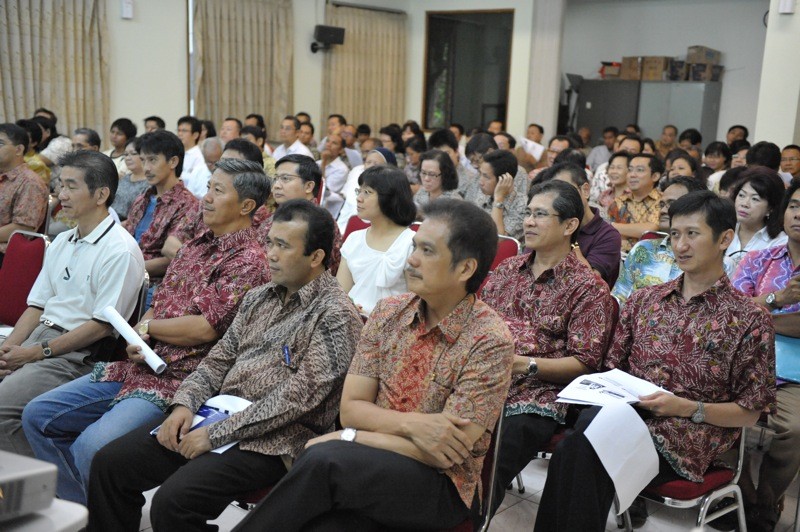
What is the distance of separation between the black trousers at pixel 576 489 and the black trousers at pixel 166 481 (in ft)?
2.57

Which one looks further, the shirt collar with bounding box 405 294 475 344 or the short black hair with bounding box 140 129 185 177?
the short black hair with bounding box 140 129 185 177

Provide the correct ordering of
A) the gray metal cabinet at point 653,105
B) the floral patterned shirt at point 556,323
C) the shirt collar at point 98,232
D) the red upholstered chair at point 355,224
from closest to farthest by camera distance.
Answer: the floral patterned shirt at point 556,323
the shirt collar at point 98,232
the red upholstered chair at point 355,224
the gray metal cabinet at point 653,105

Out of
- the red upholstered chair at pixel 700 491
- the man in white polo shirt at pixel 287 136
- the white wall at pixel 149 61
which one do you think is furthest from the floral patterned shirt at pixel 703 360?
the white wall at pixel 149 61

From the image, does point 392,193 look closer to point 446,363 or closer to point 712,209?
point 712,209

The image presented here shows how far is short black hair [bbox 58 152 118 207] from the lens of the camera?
3.12 m

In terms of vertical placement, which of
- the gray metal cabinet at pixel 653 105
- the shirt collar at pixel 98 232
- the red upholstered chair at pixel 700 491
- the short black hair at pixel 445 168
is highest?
the gray metal cabinet at pixel 653 105

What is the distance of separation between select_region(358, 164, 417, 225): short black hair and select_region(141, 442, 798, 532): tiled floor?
129 cm

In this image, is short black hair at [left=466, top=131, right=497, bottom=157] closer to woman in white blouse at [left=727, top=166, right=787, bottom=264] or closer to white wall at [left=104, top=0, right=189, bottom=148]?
woman in white blouse at [left=727, top=166, right=787, bottom=264]

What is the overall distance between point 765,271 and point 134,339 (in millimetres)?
2415

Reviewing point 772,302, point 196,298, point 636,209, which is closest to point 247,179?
point 196,298

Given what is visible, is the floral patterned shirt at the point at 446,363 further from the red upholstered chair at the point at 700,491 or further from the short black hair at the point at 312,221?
the red upholstered chair at the point at 700,491

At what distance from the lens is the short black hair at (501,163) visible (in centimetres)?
517

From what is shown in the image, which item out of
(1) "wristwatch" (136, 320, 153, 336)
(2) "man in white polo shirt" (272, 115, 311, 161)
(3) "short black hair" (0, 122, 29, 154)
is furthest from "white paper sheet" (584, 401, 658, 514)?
(2) "man in white polo shirt" (272, 115, 311, 161)

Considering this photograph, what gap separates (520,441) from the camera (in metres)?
2.49
